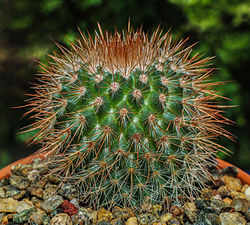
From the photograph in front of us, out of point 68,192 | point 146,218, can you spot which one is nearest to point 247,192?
point 146,218

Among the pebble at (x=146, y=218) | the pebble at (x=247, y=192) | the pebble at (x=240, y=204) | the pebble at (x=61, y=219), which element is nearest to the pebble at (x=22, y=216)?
the pebble at (x=61, y=219)

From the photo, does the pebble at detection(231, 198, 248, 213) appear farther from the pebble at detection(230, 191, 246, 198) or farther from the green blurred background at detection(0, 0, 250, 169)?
the green blurred background at detection(0, 0, 250, 169)

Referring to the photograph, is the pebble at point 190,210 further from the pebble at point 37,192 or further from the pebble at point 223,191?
the pebble at point 37,192

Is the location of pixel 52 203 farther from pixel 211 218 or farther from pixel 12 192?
pixel 211 218

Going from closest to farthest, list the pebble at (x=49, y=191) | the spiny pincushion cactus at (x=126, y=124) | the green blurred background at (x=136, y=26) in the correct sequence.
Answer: the spiny pincushion cactus at (x=126, y=124), the pebble at (x=49, y=191), the green blurred background at (x=136, y=26)

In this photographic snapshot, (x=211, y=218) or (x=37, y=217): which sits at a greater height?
(x=37, y=217)

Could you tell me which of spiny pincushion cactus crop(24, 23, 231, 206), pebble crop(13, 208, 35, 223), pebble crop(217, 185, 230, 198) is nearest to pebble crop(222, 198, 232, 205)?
pebble crop(217, 185, 230, 198)
